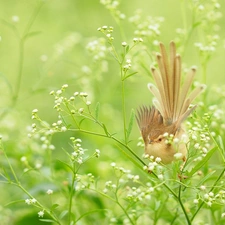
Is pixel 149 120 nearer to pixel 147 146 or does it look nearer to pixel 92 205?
pixel 147 146

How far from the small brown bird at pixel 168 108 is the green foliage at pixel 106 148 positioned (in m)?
0.05

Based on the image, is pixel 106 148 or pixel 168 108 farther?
pixel 106 148

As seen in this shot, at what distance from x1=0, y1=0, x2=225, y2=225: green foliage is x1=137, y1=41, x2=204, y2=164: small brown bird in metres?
0.05

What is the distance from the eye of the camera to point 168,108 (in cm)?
216

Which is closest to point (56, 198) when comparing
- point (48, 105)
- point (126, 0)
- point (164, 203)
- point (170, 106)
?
point (164, 203)

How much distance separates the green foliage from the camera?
204 cm

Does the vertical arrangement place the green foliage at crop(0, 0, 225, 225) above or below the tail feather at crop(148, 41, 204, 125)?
below

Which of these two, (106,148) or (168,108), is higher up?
(168,108)

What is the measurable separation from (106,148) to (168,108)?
1.28 m

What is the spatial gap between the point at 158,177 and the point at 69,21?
407cm

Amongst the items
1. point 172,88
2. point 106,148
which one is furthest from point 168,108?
point 106,148

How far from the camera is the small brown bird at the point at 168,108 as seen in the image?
205cm

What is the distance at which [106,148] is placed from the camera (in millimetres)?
3408

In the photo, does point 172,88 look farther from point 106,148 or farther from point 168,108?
point 106,148
